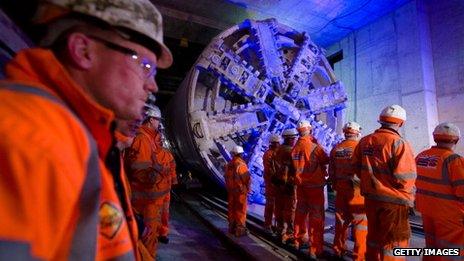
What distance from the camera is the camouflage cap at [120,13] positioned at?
873 millimetres

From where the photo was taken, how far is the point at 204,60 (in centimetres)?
637

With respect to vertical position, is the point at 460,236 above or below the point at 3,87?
below

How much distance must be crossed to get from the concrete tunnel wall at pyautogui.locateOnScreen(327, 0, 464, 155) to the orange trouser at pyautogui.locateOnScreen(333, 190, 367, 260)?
10.5 ft

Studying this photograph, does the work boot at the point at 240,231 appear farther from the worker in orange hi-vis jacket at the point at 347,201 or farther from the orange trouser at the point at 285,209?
the worker in orange hi-vis jacket at the point at 347,201

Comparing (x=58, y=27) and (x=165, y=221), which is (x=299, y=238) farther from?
(x=58, y=27)

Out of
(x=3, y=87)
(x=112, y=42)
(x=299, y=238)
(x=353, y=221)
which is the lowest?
(x=299, y=238)

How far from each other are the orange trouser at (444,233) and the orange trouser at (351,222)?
0.76m

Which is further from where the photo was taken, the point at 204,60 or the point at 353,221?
the point at 204,60

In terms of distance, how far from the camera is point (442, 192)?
10.9ft

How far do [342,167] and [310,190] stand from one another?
0.61 m

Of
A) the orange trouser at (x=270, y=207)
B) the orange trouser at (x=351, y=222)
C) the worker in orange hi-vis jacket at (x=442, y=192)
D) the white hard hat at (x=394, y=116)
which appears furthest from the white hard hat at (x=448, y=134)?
the orange trouser at (x=270, y=207)

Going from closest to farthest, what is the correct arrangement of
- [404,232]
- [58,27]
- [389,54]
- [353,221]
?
[58,27], [404,232], [353,221], [389,54]

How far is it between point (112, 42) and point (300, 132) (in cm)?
461

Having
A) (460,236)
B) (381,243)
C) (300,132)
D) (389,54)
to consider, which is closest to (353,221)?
(381,243)
